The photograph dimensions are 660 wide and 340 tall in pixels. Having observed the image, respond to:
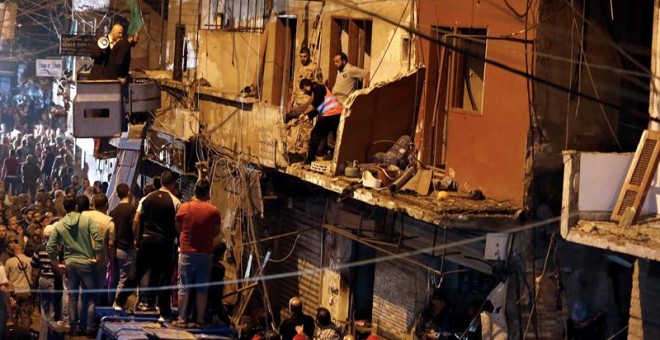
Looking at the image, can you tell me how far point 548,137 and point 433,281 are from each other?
9.84ft

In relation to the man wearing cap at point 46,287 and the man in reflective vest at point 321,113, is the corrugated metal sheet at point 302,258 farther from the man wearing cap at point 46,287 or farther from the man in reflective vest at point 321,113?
the man wearing cap at point 46,287

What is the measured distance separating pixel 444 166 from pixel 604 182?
3.26 m

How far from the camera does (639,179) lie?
43.3ft

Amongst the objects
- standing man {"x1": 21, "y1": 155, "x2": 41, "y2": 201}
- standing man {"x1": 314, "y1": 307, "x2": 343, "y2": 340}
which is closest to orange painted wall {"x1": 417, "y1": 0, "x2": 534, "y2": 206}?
standing man {"x1": 314, "y1": 307, "x2": 343, "y2": 340}

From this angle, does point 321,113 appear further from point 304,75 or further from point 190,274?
point 190,274

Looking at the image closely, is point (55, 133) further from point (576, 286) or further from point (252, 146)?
point (576, 286)

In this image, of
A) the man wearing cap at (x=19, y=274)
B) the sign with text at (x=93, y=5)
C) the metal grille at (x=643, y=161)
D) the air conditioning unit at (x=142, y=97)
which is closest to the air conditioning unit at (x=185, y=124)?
the air conditioning unit at (x=142, y=97)

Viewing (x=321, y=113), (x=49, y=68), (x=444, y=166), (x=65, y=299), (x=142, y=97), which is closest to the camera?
(x=65, y=299)

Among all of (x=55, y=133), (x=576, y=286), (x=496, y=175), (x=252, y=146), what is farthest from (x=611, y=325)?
(x=55, y=133)

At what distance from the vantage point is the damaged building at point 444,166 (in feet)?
47.0

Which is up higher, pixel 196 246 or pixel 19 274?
pixel 196 246

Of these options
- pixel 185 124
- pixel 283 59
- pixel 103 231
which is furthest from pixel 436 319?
pixel 185 124

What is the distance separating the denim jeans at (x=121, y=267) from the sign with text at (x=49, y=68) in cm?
2435

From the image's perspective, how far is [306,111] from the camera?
18359mm
